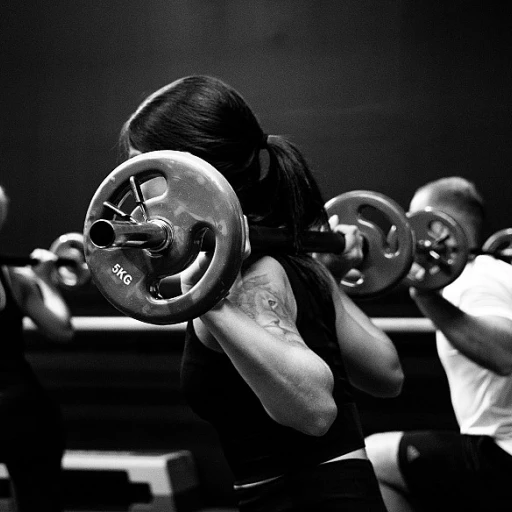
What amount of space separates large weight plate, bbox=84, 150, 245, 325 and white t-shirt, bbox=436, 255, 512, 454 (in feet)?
4.71

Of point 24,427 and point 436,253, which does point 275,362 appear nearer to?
point 436,253

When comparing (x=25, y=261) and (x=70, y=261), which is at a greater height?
(x=25, y=261)

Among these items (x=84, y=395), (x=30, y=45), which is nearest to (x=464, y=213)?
(x=84, y=395)

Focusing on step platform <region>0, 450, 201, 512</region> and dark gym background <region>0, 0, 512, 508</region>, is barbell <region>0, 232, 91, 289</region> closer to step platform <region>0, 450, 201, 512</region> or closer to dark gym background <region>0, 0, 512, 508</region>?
dark gym background <region>0, 0, 512, 508</region>

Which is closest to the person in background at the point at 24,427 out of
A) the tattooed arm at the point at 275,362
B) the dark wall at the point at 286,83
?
the dark wall at the point at 286,83

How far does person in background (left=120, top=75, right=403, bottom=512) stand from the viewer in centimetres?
134

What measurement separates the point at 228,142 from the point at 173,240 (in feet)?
0.87

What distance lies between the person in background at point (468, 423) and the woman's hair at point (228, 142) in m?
1.00

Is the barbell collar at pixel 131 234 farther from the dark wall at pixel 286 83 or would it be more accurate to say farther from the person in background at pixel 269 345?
the dark wall at pixel 286 83

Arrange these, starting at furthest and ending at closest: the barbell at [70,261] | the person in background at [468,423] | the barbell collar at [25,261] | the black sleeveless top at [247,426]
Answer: the barbell at [70,261] < the barbell collar at [25,261] < the person in background at [468,423] < the black sleeveless top at [247,426]

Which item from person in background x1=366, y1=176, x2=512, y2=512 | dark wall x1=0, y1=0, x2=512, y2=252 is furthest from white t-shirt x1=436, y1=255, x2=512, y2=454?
dark wall x1=0, y1=0, x2=512, y2=252

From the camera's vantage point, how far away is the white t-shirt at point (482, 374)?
98.6 inches

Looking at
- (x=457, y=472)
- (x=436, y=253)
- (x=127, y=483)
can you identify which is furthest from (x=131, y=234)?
(x=127, y=483)

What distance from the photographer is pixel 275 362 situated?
1.30m
